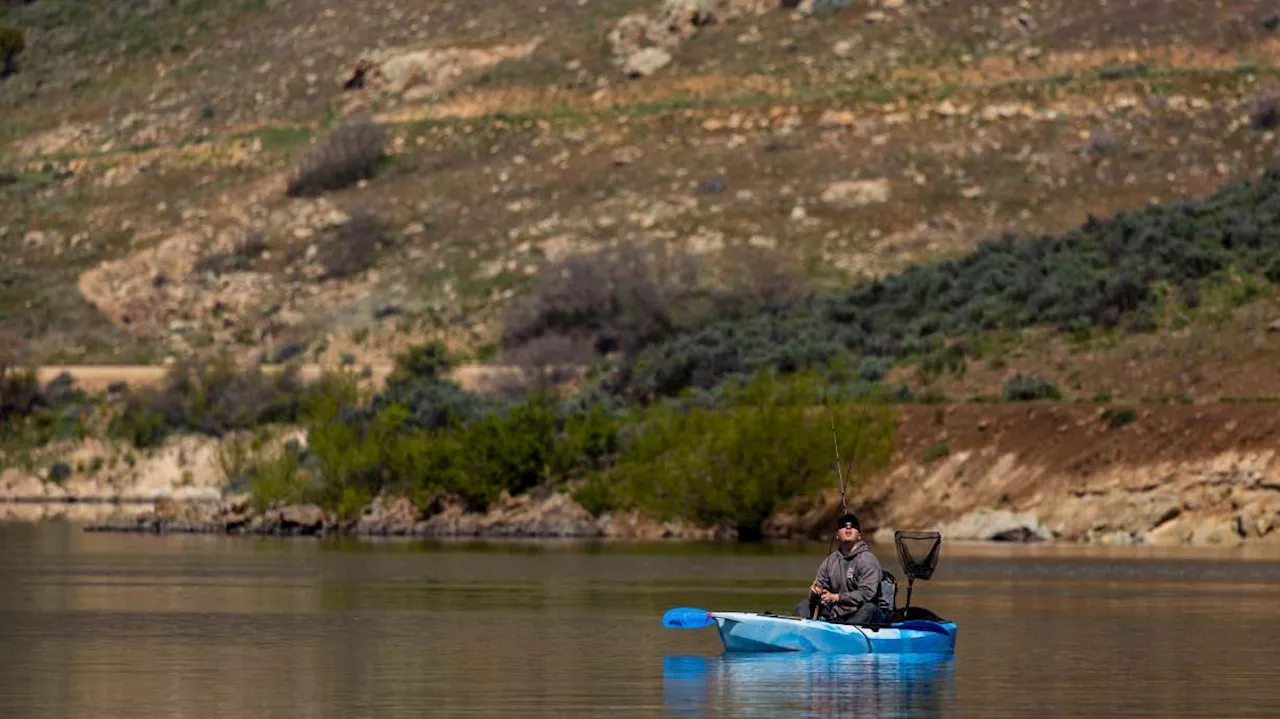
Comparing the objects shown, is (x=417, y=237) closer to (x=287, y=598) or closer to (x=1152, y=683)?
(x=287, y=598)

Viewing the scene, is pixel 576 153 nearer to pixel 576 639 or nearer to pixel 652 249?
pixel 652 249

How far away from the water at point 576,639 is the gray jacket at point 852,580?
585 mm

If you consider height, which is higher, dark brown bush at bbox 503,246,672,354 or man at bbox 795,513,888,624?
man at bbox 795,513,888,624

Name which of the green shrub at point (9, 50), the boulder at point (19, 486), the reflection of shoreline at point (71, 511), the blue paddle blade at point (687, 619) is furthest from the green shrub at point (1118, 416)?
the green shrub at point (9, 50)

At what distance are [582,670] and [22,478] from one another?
6333 centimetres

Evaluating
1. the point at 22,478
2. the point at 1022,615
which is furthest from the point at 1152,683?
the point at 22,478

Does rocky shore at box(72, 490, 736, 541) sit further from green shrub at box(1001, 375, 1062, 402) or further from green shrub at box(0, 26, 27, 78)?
green shrub at box(0, 26, 27, 78)

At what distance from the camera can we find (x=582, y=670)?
93.9 feet

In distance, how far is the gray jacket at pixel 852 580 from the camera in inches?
1184

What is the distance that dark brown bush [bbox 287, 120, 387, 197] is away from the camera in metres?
125

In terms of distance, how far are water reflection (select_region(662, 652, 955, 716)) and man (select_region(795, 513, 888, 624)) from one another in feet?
1.60

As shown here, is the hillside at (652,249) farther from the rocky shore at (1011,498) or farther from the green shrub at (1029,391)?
the green shrub at (1029,391)

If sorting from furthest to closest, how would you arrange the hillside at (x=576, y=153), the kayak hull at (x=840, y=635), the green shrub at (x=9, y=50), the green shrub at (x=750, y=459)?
the green shrub at (x=9, y=50) < the hillside at (x=576, y=153) < the green shrub at (x=750, y=459) < the kayak hull at (x=840, y=635)

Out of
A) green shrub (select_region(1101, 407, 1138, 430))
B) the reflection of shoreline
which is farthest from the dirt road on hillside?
green shrub (select_region(1101, 407, 1138, 430))
